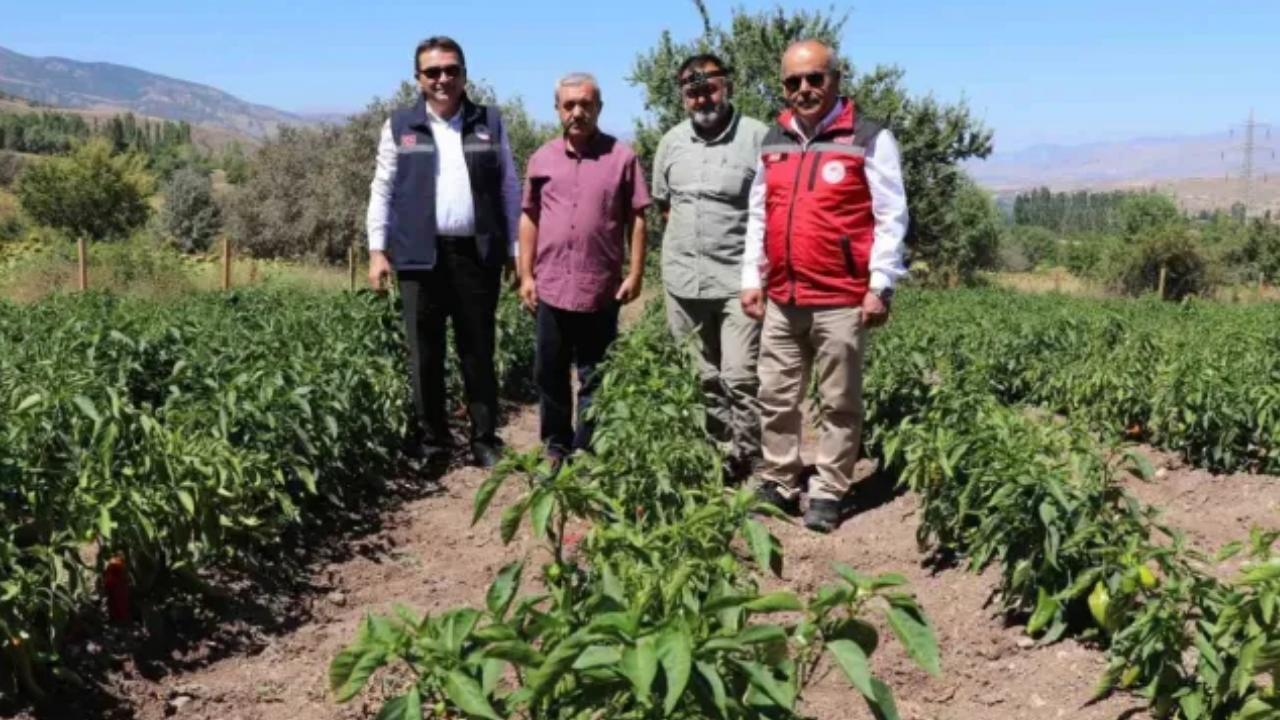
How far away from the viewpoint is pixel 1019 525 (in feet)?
11.7

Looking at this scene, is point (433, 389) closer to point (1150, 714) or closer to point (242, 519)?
point (242, 519)

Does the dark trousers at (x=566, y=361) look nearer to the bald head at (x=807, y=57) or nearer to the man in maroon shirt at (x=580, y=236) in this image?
the man in maroon shirt at (x=580, y=236)

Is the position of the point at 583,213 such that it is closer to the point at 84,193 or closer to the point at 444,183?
the point at 444,183

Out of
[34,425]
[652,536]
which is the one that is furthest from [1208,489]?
[34,425]

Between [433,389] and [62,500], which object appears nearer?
[62,500]

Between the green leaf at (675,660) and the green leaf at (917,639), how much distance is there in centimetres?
33

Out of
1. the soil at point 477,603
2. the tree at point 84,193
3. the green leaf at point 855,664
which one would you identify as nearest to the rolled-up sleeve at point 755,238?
the soil at point 477,603

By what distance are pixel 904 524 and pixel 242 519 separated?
2.73 m

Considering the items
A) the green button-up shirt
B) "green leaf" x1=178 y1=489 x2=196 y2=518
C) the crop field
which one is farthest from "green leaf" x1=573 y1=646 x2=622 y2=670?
the green button-up shirt

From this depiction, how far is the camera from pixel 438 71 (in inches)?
204

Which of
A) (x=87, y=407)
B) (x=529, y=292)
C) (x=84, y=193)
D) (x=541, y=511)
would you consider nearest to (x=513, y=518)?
(x=541, y=511)

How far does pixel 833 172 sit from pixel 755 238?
18.2 inches

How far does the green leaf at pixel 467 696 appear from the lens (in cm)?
164

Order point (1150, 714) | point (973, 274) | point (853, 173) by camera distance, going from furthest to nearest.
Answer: point (973, 274), point (853, 173), point (1150, 714)
